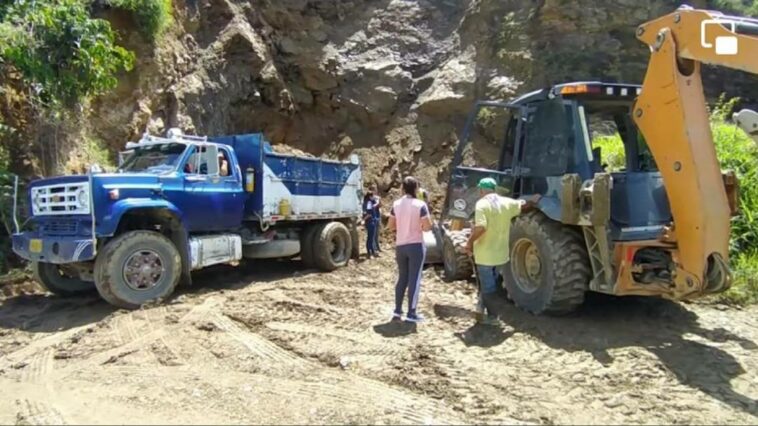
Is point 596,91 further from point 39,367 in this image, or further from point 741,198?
point 39,367

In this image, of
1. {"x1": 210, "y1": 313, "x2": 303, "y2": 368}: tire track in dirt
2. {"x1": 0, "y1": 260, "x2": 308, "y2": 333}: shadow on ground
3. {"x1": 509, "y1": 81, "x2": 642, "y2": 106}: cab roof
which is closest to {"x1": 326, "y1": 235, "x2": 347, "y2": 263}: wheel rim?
{"x1": 0, "y1": 260, "x2": 308, "y2": 333}: shadow on ground

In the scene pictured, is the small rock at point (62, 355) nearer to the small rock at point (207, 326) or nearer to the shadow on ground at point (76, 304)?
the shadow on ground at point (76, 304)

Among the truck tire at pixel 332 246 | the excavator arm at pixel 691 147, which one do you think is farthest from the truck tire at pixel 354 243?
the excavator arm at pixel 691 147

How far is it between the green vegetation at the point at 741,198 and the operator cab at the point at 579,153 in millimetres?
544

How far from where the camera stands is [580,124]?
22.8ft

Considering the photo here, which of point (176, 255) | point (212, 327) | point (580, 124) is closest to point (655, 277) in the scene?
point (580, 124)

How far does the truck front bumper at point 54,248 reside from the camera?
7.69 meters

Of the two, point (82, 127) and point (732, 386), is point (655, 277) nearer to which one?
point (732, 386)

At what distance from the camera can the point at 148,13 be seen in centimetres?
1352

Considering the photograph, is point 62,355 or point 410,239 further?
point 410,239

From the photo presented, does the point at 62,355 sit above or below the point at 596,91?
below

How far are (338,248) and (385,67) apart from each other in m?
8.86

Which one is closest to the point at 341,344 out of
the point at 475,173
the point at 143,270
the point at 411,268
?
the point at 411,268

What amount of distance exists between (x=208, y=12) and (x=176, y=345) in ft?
41.8
